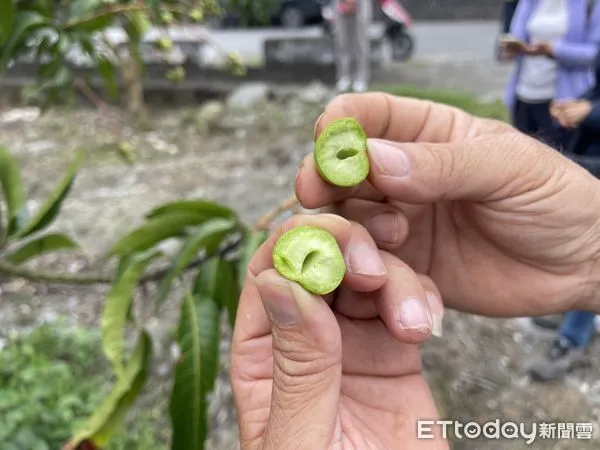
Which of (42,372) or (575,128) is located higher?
(575,128)

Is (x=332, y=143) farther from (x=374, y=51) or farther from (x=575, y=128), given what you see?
(x=374, y=51)

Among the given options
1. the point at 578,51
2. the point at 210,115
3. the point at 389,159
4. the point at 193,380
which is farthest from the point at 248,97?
the point at 389,159

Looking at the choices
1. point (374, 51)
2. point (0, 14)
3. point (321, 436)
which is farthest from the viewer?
point (374, 51)

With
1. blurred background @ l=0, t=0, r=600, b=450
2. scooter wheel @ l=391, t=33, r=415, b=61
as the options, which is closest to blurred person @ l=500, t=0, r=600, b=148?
blurred background @ l=0, t=0, r=600, b=450

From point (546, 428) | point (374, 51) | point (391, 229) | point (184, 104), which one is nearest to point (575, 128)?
point (546, 428)

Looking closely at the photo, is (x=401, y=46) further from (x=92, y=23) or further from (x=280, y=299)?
(x=280, y=299)

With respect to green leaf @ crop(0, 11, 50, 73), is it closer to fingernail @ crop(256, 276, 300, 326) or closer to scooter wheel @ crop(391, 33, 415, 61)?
fingernail @ crop(256, 276, 300, 326)

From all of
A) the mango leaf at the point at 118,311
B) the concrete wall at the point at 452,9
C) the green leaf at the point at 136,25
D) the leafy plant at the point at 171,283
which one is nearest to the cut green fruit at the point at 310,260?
the leafy plant at the point at 171,283

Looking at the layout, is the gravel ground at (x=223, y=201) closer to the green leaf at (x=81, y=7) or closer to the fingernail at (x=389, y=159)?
the green leaf at (x=81, y=7)
